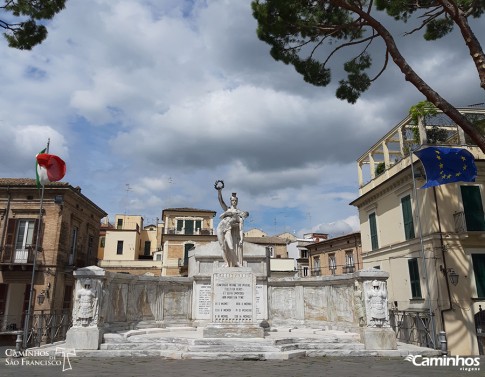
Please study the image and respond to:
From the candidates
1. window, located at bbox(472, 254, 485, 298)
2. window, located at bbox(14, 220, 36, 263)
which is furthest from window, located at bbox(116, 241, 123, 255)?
window, located at bbox(472, 254, 485, 298)

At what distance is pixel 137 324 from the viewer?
1343 centimetres

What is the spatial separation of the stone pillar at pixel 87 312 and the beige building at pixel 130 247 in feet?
102

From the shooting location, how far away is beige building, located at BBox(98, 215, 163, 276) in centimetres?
4197

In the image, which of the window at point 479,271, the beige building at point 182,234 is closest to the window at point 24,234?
the beige building at point 182,234

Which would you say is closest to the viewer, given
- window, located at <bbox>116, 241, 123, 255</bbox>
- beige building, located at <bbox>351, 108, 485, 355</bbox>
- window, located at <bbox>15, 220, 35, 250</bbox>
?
beige building, located at <bbox>351, 108, 485, 355</bbox>

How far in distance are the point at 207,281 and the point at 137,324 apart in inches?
127

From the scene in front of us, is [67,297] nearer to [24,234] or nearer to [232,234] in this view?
[24,234]

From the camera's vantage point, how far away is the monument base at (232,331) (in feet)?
34.7

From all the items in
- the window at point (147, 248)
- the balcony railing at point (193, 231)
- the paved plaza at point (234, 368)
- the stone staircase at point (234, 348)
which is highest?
the balcony railing at point (193, 231)

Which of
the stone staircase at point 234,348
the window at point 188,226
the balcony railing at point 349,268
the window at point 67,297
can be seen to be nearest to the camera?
the stone staircase at point 234,348

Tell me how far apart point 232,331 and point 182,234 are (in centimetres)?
3461

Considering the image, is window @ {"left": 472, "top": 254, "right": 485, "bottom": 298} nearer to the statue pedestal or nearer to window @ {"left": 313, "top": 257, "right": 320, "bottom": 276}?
the statue pedestal

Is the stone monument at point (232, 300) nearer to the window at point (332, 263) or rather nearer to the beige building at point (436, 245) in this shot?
the beige building at point (436, 245)

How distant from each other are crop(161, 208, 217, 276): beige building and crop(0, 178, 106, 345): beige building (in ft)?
51.4
